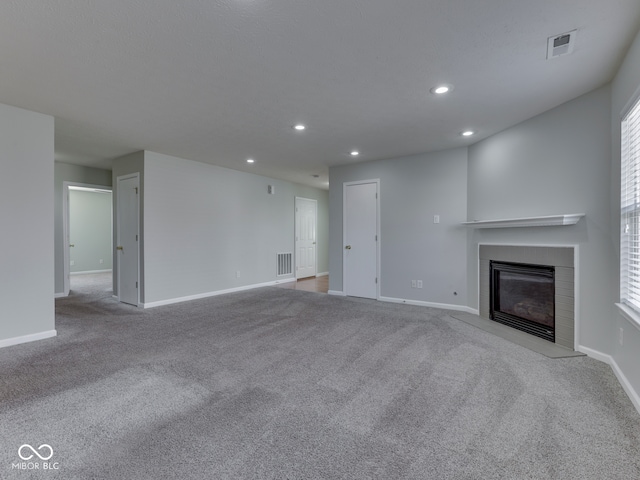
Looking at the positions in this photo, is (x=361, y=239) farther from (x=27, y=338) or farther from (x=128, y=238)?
(x=27, y=338)

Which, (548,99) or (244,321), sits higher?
(548,99)

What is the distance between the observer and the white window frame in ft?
7.33

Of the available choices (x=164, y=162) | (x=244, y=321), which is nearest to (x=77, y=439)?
(x=244, y=321)

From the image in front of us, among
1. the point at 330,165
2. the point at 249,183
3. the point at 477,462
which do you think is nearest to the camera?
the point at 477,462

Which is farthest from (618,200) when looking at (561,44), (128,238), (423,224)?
(128,238)

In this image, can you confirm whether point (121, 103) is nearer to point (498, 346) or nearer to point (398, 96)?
point (398, 96)

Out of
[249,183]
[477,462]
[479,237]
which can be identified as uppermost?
[249,183]

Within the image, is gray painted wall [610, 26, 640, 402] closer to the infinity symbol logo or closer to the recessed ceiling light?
the recessed ceiling light

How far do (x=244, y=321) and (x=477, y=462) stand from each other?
3.14 metres

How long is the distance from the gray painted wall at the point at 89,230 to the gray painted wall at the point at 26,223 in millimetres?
6584

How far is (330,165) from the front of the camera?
5883mm

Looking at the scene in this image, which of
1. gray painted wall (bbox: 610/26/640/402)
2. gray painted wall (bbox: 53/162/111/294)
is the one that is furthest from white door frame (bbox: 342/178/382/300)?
gray painted wall (bbox: 53/162/111/294)

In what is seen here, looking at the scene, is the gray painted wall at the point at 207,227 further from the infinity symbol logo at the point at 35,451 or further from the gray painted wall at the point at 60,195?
the infinity symbol logo at the point at 35,451

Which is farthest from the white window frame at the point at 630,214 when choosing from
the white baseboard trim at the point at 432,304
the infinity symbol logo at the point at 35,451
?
the infinity symbol logo at the point at 35,451
